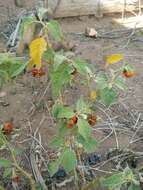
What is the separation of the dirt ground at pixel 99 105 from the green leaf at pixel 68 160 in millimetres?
721

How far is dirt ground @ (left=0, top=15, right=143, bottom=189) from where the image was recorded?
3.13 m

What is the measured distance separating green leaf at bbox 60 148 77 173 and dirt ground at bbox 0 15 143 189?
0.72m

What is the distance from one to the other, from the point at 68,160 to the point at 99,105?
1309 millimetres

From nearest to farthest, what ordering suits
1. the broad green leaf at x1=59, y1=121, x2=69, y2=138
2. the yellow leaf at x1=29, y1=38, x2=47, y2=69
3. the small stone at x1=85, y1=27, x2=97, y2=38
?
the yellow leaf at x1=29, y1=38, x2=47, y2=69
the broad green leaf at x1=59, y1=121, x2=69, y2=138
the small stone at x1=85, y1=27, x2=97, y2=38

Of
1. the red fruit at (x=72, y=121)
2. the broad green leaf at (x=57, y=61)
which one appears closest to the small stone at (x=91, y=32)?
the red fruit at (x=72, y=121)

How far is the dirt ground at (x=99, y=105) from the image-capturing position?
10.3 ft

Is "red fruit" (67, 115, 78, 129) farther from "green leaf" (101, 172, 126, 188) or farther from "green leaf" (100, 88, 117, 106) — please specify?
"green leaf" (101, 172, 126, 188)

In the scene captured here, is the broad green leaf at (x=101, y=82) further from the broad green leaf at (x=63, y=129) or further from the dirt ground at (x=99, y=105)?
the dirt ground at (x=99, y=105)

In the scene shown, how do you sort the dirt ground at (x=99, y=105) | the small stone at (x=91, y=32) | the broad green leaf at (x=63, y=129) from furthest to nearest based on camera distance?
the small stone at (x=91, y=32) → the dirt ground at (x=99, y=105) → the broad green leaf at (x=63, y=129)

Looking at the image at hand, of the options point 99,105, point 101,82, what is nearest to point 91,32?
point 99,105

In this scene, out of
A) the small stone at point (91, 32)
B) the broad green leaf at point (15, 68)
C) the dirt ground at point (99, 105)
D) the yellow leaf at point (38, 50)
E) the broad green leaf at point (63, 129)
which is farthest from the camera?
the small stone at point (91, 32)

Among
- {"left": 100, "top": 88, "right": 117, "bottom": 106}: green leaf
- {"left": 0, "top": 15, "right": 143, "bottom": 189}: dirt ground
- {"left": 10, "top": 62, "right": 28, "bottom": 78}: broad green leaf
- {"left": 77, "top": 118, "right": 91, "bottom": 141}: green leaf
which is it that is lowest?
{"left": 0, "top": 15, "right": 143, "bottom": 189}: dirt ground

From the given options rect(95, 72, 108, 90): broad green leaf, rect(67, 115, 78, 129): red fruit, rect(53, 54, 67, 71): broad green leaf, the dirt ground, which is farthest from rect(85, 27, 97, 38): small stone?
rect(53, 54, 67, 71): broad green leaf

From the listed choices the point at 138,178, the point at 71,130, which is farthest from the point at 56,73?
the point at 138,178
